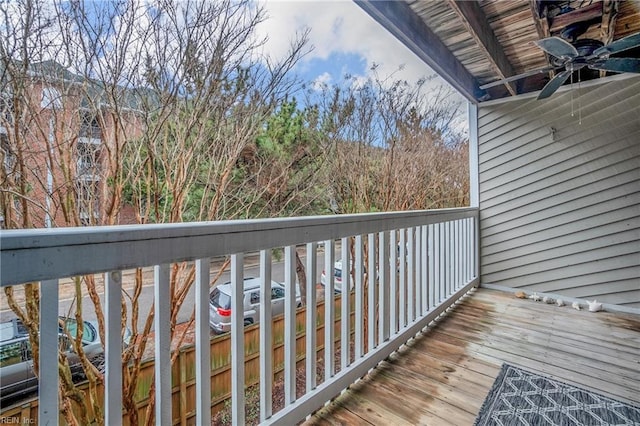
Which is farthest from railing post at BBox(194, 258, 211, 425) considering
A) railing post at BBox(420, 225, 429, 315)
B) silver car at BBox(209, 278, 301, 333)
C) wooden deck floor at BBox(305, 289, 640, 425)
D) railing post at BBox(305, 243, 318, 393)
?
railing post at BBox(420, 225, 429, 315)

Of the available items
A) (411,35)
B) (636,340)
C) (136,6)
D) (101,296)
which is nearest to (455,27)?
(411,35)

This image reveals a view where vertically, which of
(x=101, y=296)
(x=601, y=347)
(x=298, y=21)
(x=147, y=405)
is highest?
(x=298, y=21)

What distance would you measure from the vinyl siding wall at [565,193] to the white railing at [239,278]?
1840mm

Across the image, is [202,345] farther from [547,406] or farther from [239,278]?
[547,406]

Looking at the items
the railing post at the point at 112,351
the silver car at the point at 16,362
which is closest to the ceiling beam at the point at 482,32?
the railing post at the point at 112,351

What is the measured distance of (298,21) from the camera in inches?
118

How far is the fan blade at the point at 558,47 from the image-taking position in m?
2.00

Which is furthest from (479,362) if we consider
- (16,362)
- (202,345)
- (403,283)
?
(16,362)

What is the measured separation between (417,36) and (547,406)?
2594mm

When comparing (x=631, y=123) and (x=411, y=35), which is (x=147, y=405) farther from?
(x=631, y=123)

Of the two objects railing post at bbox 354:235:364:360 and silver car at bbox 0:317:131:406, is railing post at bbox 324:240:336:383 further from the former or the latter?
silver car at bbox 0:317:131:406

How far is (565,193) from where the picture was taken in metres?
3.71

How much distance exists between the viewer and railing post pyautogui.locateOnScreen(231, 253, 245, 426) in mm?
1311

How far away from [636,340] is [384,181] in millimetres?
2962
